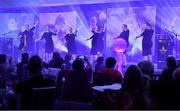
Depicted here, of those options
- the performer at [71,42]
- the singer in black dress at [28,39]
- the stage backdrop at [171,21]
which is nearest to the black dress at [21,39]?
A: the singer in black dress at [28,39]

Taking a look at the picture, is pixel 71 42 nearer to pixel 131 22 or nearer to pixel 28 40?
pixel 28 40

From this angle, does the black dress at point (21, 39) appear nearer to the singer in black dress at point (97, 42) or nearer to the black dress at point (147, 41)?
the singer in black dress at point (97, 42)

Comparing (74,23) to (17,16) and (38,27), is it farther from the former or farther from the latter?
(17,16)

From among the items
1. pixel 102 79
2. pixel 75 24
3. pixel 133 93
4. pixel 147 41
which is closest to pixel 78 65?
pixel 102 79

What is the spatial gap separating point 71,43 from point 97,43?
3.60 feet

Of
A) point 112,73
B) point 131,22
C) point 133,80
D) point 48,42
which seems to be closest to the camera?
point 133,80

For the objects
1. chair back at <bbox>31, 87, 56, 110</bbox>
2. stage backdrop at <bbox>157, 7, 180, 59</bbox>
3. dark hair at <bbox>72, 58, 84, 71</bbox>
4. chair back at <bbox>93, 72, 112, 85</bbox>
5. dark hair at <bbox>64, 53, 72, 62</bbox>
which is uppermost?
stage backdrop at <bbox>157, 7, 180, 59</bbox>

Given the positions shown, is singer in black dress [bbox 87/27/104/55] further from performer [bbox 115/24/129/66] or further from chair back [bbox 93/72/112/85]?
chair back [bbox 93/72/112/85]

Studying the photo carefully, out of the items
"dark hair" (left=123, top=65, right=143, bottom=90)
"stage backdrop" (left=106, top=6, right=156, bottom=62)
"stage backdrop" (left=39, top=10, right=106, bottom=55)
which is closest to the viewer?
"dark hair" (left=123, top=65, right=143, bottom=90)

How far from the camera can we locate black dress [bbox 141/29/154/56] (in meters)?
11.5

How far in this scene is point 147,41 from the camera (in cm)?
1160

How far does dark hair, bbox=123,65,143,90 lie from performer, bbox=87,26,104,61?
29.4ft

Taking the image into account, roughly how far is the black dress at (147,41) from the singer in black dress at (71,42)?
2.75 m

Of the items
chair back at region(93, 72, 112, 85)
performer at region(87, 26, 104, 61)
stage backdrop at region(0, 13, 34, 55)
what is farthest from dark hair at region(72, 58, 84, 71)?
stage backdrop at region(0, 13, 34, 55)
